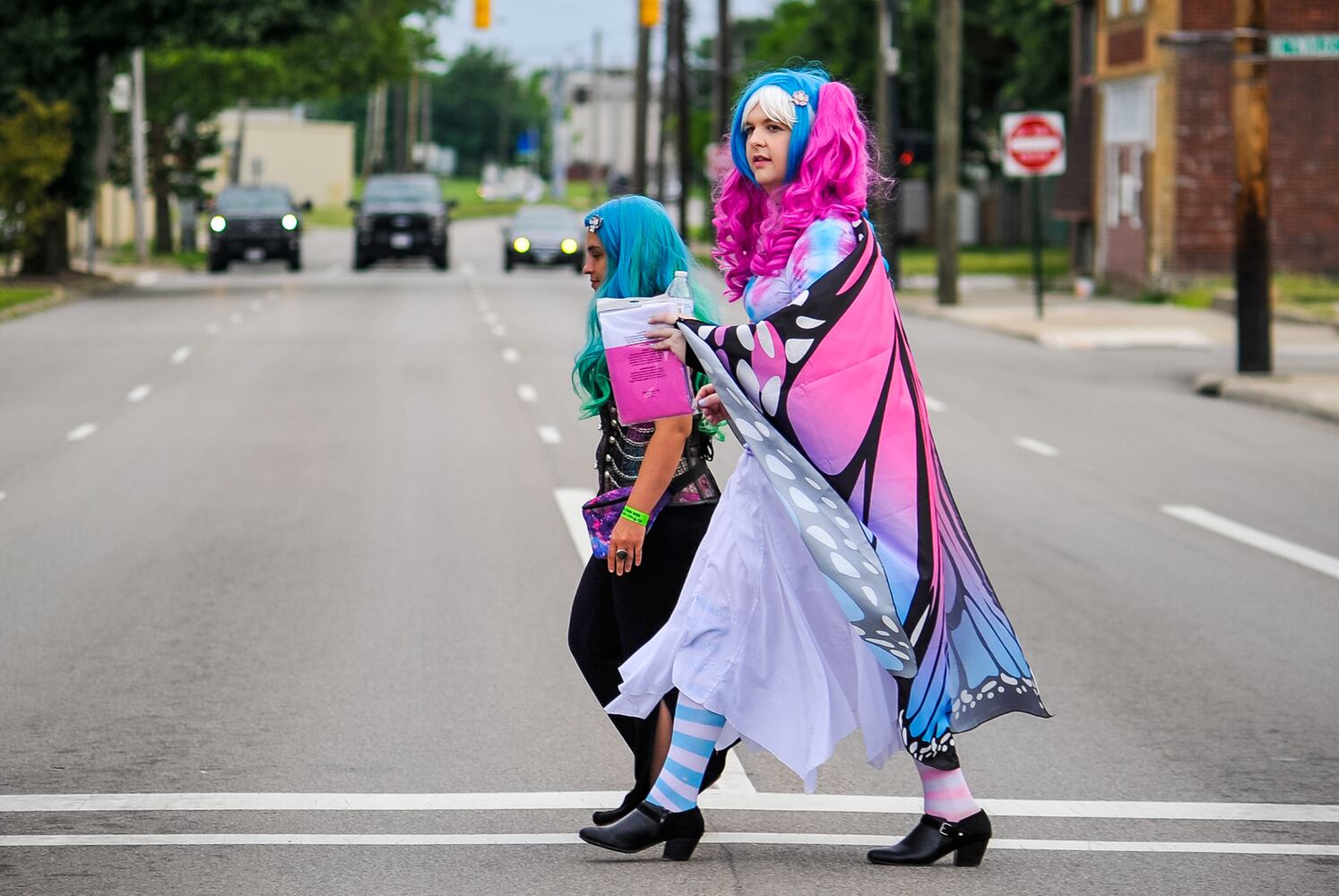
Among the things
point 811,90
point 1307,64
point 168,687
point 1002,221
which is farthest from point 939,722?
point 1002,221

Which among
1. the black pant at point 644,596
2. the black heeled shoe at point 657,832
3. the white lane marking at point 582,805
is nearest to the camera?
the black heeled shoe at point 657,832

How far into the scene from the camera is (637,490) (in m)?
5.18

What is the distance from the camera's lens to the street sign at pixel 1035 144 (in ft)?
96.5

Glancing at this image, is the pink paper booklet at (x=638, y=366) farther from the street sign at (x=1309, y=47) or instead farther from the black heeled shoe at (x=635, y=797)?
the street sign at (x=1309, y=47)

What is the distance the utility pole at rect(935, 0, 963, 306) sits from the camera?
107 ft

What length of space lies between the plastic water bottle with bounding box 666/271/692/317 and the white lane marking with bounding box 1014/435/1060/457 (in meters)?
10.0

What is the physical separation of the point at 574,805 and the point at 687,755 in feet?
2.67

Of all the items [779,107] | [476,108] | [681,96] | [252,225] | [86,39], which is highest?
[476,108]

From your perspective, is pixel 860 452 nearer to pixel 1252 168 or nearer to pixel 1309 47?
pixel 1309 47

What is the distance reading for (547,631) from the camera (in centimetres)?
852

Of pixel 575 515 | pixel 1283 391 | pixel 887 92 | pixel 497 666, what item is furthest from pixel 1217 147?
pixel 497 666

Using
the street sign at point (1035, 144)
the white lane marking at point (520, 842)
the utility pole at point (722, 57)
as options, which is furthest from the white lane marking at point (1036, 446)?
the utility pole at point (722, 57)

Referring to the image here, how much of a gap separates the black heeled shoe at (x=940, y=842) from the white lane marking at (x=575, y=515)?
4775mm

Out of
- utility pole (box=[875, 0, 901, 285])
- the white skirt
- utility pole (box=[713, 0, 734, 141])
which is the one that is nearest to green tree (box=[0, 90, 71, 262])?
utility pole (box=[875, 0, 901, 285])
